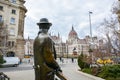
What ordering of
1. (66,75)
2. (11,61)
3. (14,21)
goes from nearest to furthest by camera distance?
(66,75) → (11,61) → (14,21)

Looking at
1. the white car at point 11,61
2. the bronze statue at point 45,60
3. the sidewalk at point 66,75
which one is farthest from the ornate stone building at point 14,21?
the bronze statue at point 45,60

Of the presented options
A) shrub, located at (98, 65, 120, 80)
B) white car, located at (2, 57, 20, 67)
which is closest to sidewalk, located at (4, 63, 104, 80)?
shrub, located at (98, 65, 120, 80)

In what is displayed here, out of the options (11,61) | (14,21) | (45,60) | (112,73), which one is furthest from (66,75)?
(14,21)

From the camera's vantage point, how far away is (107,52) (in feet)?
69.8

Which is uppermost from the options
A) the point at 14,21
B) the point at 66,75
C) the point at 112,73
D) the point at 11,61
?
the point at 14,21

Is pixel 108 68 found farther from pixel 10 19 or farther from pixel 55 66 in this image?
pixel 10 19

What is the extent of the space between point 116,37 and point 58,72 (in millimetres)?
15300

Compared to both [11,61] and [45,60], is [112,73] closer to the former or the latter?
[45,60]

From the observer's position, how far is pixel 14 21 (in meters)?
49.1

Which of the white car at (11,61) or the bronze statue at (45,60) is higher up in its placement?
the bronze statue at (45,60)

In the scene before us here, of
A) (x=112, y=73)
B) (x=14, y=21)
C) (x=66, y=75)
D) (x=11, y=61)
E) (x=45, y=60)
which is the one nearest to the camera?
(x=45, y=60)

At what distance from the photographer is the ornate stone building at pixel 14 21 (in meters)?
47.0

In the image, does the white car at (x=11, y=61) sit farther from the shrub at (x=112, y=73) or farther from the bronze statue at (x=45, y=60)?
the bronze statue at (x=45, y=60)

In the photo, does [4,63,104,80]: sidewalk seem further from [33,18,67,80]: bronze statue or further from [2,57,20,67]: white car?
[2,57,20,67]: white car
